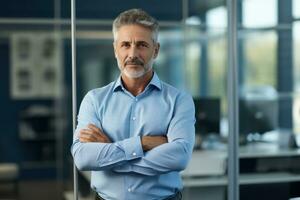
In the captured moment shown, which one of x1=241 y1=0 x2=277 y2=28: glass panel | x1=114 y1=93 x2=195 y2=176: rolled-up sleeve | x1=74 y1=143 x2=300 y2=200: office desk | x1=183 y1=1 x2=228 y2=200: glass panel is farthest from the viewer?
x1=183 y1=1 x2=228 y2=200: glass panel

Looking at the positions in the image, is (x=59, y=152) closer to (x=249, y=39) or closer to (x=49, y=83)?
(x=49, y=83)

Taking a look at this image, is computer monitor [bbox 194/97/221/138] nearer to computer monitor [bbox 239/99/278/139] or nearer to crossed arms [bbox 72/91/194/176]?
computer monitor [bbox 239/99/278/139]

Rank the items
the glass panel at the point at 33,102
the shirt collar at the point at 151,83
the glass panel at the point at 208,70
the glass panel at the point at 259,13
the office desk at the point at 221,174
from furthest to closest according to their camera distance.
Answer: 1. the glass panel at the point at 208,70
2. the glass panel at the point at 259,13
3. the glass panel at the point at 33,102
4. the office desk at the point at 221,174
5. the shirt collar at the point at 151,83

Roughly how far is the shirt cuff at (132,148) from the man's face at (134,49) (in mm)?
285

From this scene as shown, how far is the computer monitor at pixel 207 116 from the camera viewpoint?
6223mm

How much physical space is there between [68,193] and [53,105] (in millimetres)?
969

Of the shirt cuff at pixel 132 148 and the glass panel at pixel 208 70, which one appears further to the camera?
the glass panel at pixel 208 70

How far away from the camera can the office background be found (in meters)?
5.87

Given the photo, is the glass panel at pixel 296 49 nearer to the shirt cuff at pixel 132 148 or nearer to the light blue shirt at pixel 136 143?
the light blue shirt at pixel 136 143

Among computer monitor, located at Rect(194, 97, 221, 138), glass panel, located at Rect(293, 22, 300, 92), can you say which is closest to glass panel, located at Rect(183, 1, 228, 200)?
computer monitor, located at Rect(194, 97, 221, 138)

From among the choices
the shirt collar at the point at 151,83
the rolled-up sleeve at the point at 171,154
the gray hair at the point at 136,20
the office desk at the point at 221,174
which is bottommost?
the office desk at the point at 221,174

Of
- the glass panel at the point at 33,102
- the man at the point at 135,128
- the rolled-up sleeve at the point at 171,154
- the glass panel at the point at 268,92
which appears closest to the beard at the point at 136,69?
the man at the point at 135,128

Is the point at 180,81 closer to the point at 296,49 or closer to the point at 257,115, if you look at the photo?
the point at 257,115

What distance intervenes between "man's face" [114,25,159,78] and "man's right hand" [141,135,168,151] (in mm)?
271
